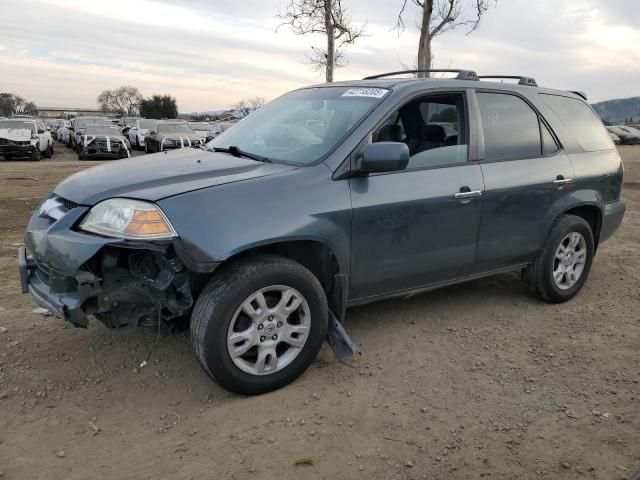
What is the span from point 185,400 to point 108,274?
2.81 ft

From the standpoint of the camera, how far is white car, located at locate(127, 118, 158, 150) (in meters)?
24.8

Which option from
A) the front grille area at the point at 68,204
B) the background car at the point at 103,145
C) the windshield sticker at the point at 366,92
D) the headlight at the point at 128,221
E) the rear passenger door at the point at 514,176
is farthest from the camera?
the background car at the point at 103,145

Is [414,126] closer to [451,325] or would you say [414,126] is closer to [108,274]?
[451,325]

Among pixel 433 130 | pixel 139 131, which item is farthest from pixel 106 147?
pixel 433 130

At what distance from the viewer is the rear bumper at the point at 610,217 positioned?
16.6ft

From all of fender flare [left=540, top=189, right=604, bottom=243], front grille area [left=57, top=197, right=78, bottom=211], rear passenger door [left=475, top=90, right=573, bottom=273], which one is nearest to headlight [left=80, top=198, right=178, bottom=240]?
front grille area [left=57, top=197, right=78, bottom=211]

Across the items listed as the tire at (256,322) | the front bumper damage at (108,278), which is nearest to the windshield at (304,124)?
the tire at (256,322)

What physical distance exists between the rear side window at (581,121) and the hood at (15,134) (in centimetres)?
1894

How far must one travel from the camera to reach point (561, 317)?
4578 millimetres

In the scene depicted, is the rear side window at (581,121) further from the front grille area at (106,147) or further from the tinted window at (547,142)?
the front grille area at (106,147)

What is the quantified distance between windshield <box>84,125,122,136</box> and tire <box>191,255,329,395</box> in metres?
19.4

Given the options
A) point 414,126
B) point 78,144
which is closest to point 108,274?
point 414,126

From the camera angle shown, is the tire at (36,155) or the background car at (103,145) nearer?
the tire at (36,155)

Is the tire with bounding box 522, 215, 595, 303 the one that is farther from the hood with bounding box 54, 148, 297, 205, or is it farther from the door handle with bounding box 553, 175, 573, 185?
the hood with bounding box 54, 148, 297, 205
